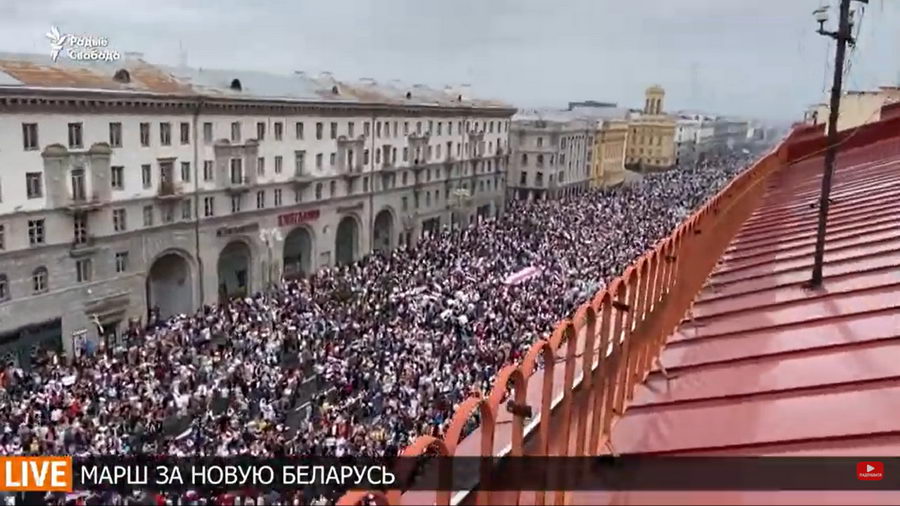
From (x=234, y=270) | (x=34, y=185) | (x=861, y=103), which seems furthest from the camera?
(x=234, y=270)

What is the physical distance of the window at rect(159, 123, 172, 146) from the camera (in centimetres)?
3080

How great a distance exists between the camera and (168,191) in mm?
31078

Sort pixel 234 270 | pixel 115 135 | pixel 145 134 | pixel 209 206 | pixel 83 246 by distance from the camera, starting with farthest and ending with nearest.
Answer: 1. pixel 234 270
2. pixel 209 206
3. pixel 145 134
4. pixel 115 135
5. pixel 83 246

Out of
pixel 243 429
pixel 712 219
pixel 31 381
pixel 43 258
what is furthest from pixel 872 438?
pixel 43 258

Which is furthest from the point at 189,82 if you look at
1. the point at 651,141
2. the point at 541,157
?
the point at 651,141

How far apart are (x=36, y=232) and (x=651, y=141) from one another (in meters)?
101

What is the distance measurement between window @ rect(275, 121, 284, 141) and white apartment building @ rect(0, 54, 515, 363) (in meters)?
0.07

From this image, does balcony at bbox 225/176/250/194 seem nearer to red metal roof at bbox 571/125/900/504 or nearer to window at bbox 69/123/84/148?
window at bbox 69/123/84/148

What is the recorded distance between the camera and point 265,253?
37375 mm

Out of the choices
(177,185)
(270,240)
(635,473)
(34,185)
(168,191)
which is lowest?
(270,240)

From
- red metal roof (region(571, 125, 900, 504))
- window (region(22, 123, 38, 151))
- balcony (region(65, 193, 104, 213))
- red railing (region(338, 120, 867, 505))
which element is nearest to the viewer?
red railing (region(338, 120, 867, 505))

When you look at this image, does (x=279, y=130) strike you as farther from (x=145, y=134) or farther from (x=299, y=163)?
(x=145, y=134)

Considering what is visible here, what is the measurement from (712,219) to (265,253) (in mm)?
31380

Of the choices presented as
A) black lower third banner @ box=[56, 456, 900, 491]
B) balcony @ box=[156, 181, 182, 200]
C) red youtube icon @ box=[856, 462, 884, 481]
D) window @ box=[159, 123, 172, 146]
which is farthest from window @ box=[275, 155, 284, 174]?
red youtube icon @ box=[856, 462, 884, 481]
